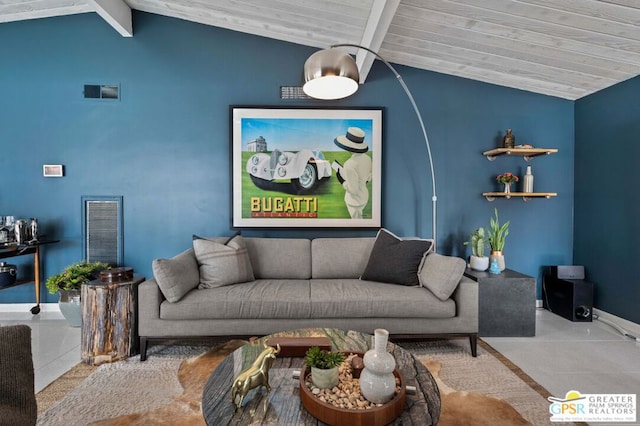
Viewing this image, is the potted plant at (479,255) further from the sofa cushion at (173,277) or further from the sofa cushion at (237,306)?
the sofa cushion at (173,277)

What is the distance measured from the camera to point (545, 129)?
3.36 meters

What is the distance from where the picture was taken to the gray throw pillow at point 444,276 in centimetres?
227

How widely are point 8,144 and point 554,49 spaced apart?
5.26 meters

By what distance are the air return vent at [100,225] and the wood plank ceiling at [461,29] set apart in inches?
68.9

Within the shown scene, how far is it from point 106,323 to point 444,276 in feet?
8.11

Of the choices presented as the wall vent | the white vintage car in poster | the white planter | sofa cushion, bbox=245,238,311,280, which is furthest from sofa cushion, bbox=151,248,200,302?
the white planter

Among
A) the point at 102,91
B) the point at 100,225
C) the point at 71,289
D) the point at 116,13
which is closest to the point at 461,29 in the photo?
the point at 116,13

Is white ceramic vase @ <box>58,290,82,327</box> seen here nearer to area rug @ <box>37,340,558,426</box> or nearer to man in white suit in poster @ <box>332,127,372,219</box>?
area rug @ <box>37,340,558,426</box>

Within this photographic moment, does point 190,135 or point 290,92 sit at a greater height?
point 290,92

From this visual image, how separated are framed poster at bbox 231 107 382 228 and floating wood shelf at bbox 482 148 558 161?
116cm

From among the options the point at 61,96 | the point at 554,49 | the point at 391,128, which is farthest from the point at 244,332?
the point at 554,49

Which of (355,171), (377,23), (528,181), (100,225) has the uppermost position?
(377,23)

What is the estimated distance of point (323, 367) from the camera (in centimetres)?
118

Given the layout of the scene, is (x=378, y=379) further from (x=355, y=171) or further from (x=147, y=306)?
(x=355, y=171)
